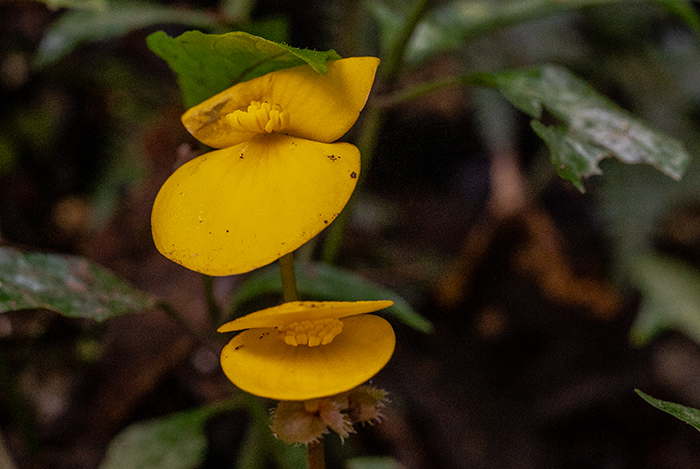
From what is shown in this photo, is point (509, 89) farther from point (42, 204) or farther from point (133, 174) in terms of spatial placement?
point (42, 204)

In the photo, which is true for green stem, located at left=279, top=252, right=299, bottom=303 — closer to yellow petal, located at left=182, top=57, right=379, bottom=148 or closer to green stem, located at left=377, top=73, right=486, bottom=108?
yellow petal, located at left=182, top=57, right=379, bottom=148

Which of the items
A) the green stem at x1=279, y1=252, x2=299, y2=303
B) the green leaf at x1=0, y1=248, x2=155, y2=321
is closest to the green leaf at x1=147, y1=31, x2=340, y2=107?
the green stem at x1=279, y1=252, x2=299, y2=303

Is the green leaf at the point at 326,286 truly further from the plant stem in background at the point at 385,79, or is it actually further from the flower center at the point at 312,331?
the flower center at the point at 312,331

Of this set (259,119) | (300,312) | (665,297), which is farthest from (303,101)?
(665,297)

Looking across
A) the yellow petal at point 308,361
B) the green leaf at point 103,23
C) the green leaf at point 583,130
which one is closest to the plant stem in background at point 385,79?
the green leaf at point 583,130

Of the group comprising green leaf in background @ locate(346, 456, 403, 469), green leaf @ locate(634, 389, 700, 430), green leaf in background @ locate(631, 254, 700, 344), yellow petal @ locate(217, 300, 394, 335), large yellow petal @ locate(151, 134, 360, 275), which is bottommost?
green leaf in background @ locate(631, 254, 700, 344)

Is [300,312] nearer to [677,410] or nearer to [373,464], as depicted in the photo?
[677,410]

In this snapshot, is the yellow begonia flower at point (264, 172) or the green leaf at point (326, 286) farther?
the green leaf at point (326, 286)

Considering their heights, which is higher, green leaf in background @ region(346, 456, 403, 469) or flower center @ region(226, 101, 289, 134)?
flower center @ region(226, 101, 289, 134)
